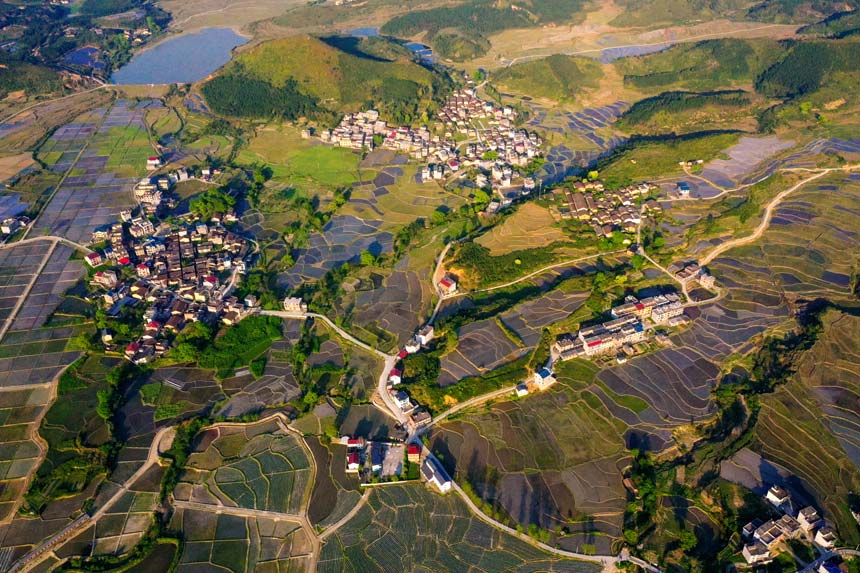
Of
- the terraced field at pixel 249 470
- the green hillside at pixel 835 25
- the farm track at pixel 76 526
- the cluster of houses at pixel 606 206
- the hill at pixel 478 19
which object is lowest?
the terraced field at pixel 249 470

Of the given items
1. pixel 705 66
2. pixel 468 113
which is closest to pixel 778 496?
pixel 468 113

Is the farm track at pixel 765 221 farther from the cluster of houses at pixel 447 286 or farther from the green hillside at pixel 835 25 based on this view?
the green hillside at pixel 835 25

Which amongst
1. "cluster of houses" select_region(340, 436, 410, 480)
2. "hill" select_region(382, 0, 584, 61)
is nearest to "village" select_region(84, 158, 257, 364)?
"cluster of houses" select_region(340, 436, 410, 480)

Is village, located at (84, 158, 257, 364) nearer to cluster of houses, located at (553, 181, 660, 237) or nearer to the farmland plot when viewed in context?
the farmland plot

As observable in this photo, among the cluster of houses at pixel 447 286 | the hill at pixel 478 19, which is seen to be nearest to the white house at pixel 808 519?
the cluster of houses at pixel 447 286

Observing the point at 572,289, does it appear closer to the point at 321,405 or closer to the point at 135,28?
the point at 321,405
